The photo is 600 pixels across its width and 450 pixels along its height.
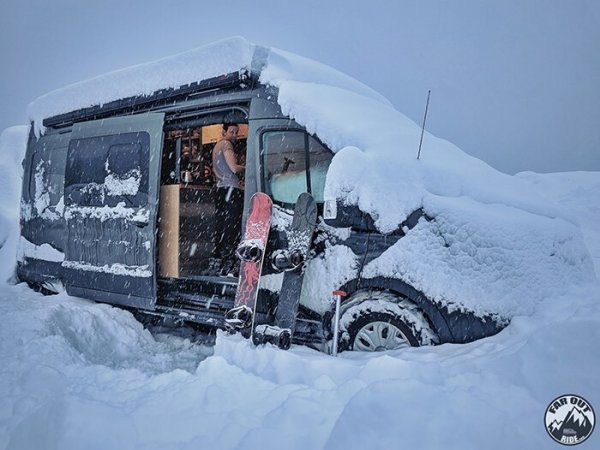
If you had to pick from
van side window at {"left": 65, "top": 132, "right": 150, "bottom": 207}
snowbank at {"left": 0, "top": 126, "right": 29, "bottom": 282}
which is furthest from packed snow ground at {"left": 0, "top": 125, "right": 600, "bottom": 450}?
snowbank at {"left": 0, "top": 126, "right": 29, "bottom": 282}

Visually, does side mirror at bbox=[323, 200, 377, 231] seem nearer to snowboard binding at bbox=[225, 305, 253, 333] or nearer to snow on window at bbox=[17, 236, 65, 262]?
snowboard binding at bbox=[225, 305, 253, 333]

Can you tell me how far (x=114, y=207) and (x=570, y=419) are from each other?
4.07m

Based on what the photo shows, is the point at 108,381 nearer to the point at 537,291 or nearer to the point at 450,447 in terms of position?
the point at 450,447

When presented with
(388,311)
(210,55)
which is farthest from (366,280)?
(210,55)

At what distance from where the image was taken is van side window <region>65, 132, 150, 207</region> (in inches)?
154

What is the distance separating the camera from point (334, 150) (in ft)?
9.35

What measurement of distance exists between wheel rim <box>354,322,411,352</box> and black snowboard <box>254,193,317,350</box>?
49 centimetres

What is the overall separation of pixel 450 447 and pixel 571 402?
56cm

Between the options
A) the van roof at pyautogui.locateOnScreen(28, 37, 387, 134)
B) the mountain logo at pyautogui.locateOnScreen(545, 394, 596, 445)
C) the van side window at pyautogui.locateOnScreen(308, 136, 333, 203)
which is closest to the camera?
the mountain logo at pyautogui.locateOnScreen(545, 394, 596, 445)

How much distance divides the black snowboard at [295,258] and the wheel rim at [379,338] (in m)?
0.49

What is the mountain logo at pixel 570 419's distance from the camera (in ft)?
4.91

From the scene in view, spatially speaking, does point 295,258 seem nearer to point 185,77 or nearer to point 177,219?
point 177,219

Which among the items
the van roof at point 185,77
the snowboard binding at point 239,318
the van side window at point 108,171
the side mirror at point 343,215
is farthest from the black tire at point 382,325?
the van side window at point 108,171

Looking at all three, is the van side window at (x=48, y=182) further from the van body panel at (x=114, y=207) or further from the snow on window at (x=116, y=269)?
the snow on window at (x=116, y=269)
